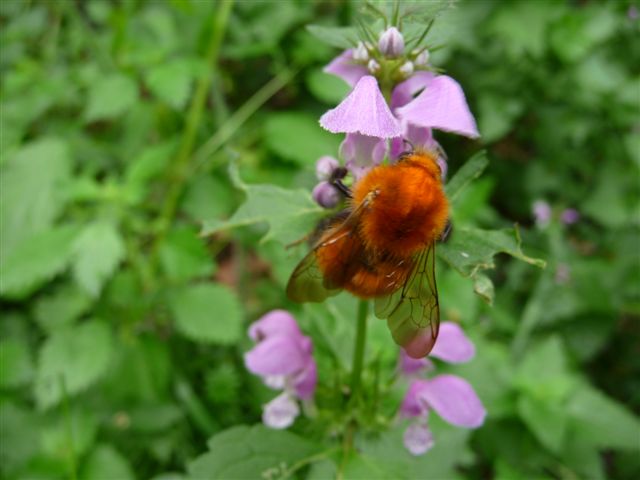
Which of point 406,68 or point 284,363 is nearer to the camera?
point 406,68

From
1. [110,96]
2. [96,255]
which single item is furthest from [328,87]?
[96,255]

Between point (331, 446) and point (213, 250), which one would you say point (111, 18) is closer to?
point (213, 250)

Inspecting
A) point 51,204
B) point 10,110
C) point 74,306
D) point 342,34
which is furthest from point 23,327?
point 342,34

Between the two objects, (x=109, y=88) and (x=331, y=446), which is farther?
(x=109, y=88)

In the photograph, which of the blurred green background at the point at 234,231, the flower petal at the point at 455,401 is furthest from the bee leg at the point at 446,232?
the blurred green background at the point at 234,231

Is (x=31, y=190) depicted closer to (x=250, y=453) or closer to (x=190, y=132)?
(x=190, y=132)

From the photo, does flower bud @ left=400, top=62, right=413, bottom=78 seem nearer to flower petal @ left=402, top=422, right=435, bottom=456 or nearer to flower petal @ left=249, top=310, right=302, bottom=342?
flower petal @ left=249, top=310, right=302, bottom=342
